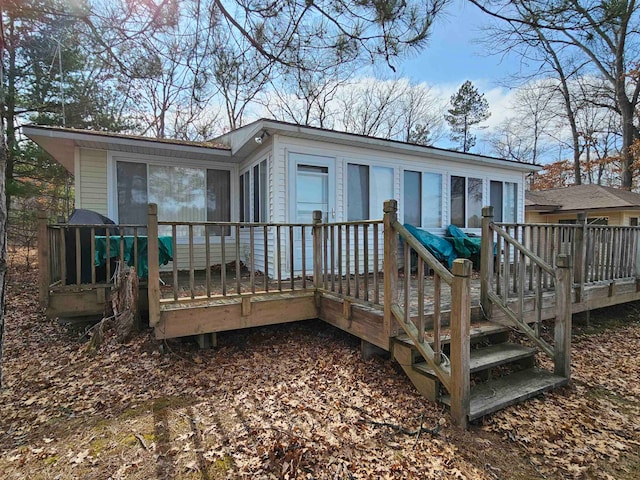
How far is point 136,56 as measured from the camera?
406 cm

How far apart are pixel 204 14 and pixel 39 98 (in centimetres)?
926

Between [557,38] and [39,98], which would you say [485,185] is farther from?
[39,98]

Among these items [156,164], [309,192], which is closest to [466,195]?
[309,192]

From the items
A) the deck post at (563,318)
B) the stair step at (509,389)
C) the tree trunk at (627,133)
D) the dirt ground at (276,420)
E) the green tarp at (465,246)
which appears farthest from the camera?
the tree trunk at (627,133)

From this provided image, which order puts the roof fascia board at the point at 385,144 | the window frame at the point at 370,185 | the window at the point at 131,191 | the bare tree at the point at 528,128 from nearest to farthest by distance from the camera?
the roof fascia board at the point at 385,144 < the window frame at the point at 370,185 < the window at the point at 131,191 < the bare tree at the point at 528,128

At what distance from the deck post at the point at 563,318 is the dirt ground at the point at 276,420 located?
0.24m

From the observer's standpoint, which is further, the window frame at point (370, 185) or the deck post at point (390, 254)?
the window frame at point (370, 185)

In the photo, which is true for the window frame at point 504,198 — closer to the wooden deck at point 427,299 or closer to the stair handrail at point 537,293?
the wooden deck at point 427,299

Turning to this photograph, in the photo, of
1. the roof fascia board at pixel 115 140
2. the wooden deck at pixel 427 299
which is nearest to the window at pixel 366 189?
the wooden deck at pixel 427 299

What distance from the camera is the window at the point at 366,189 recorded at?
6.72m

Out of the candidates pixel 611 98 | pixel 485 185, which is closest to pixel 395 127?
pixel 611 98

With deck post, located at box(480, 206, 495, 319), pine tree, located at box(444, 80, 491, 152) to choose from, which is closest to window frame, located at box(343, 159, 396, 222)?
deck post, located at box(480, 206, 495, 319)

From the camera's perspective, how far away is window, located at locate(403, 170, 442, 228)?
7.43 meters

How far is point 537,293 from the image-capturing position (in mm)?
3717
